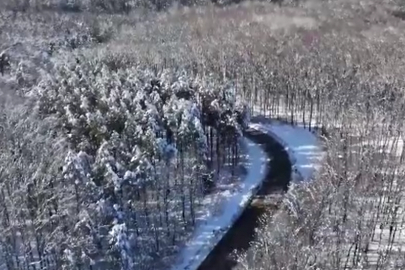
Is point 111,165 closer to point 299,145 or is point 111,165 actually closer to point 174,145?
point 174,145

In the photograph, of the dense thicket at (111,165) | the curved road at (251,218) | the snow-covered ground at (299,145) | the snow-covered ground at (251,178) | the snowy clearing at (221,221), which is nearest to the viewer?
the dense thicket at (111,165)

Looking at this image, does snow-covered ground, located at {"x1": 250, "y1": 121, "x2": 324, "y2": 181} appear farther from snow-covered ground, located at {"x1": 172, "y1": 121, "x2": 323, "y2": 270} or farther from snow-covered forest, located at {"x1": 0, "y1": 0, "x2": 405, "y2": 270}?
snow-covered forest, located at {"x1": 0, "y1": 0, "x2": 405, "y2": 270}

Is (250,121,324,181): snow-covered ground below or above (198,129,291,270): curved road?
above

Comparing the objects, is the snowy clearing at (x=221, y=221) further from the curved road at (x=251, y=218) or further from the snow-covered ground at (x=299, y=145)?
the snow-covered ground at (x=299, y=145)

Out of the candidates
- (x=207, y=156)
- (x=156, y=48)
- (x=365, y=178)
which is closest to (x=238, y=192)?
(x=207, y=156)

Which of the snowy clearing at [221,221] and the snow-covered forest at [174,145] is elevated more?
the snow-covered forest at [174,145]

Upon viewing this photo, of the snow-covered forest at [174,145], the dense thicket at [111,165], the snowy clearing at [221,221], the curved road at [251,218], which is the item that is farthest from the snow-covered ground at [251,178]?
the dense thicket at [111,165]

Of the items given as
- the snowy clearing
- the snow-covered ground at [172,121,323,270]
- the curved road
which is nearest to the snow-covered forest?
the snowy clearing
